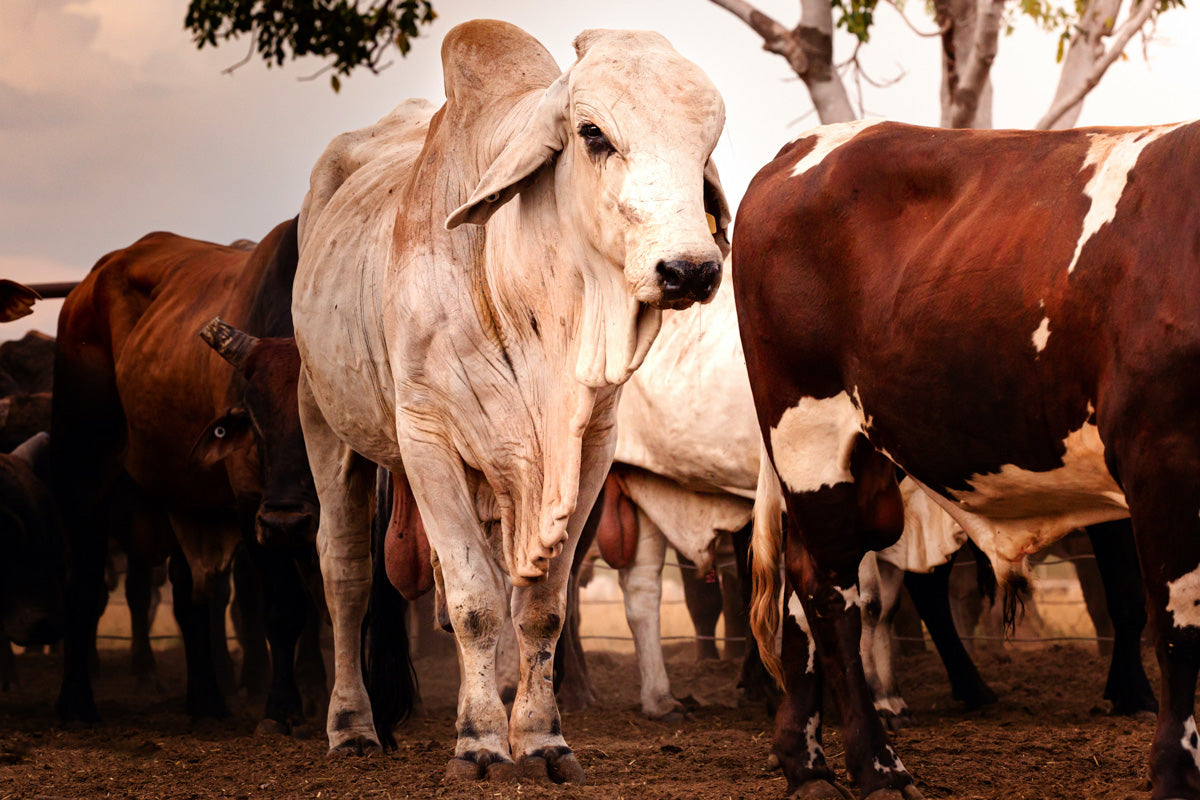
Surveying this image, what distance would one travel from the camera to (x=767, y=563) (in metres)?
4.09

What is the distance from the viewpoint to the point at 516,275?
3.94 m

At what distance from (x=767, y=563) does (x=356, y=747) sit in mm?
1592

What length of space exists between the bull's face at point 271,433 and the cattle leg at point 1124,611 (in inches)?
112

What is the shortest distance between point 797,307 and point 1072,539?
4.76m

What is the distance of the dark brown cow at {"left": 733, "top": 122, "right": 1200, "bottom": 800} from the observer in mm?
2932

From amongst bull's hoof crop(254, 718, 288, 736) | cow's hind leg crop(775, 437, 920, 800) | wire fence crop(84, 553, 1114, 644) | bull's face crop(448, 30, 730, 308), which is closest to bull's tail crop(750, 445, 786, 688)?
cow's hind leg crop(775, 437, 920, 800)

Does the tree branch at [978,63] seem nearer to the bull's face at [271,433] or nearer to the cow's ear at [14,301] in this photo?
the bull's face at [271,433]

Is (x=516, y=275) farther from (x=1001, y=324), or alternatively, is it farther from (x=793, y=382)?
(x=1001, y=324)

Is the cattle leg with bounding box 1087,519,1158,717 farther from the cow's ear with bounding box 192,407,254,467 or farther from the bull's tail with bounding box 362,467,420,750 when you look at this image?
the cow's ear with bounding box 192,407,254,467

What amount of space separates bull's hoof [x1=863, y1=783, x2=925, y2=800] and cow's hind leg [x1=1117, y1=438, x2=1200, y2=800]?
2.13 feet

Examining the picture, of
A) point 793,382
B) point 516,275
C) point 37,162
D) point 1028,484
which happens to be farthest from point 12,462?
point 1028,484

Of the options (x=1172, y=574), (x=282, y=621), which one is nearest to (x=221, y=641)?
(x=282, y=621)

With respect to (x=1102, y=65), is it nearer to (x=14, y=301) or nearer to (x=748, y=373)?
(x=748, y=373)

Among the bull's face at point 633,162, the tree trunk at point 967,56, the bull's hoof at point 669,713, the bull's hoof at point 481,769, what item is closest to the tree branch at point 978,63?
the tree trunk at point 967,56
